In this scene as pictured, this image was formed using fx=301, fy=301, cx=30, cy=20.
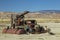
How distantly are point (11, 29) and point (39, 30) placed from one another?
2650mm

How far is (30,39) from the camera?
77.2 feet

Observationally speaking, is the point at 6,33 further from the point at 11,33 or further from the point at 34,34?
the point at 34,34

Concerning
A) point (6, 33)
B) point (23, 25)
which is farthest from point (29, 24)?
point (6, 33)

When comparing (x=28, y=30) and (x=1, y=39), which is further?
(x=28, y=30)

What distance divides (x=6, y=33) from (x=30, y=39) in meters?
5.60

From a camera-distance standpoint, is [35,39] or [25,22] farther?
[25,22]

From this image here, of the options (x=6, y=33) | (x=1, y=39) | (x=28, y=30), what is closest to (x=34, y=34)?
(x=28, y=30)

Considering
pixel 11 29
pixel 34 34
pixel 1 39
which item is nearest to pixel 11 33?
pixel 11 29

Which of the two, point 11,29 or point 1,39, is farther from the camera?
point 11,29

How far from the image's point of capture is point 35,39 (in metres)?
23.4

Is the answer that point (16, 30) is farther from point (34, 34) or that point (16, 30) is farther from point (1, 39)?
point (1, 39)

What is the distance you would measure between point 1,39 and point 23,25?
5246 millimetres

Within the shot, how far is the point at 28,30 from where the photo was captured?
28203 millimetres

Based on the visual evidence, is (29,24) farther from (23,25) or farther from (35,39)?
(35,39)
